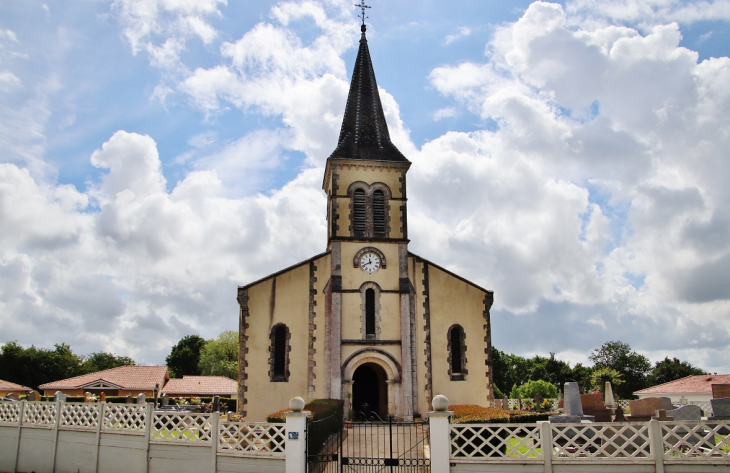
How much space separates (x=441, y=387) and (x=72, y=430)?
15814 millimetres

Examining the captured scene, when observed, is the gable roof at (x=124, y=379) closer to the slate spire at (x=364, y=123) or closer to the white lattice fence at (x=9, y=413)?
the slate spire at (x=364, y=123)

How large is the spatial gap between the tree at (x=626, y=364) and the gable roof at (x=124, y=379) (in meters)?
53.4

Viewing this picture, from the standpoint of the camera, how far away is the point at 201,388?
195 feet

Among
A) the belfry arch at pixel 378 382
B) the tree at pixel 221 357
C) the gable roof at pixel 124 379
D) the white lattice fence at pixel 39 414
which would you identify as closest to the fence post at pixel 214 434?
the white lattice fence at pixel 39 414

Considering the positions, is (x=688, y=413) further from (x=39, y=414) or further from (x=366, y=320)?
(x=39, y=414)

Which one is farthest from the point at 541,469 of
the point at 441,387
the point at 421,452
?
the point at 441,387

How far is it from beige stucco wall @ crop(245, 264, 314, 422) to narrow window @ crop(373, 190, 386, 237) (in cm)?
394

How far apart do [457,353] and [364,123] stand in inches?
504

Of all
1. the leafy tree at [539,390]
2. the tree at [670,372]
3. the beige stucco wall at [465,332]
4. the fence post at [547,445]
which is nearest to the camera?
the fence post at [547,445]

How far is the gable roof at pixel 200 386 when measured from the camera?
190 feet

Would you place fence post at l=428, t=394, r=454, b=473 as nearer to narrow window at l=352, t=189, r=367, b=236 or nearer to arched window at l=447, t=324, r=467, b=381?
arched window at l=447, t=324, r=467, b=381

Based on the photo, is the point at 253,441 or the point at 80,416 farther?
the point at 80,416

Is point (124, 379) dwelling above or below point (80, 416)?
above

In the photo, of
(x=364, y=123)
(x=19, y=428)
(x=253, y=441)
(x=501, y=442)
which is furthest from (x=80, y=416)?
(x=364, y=123)
